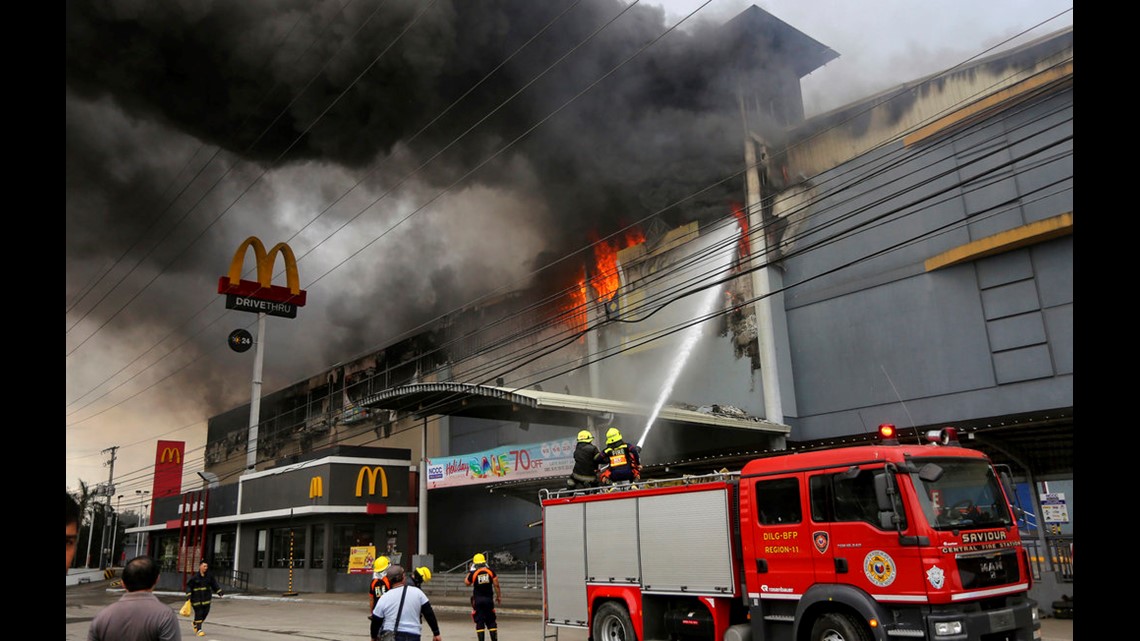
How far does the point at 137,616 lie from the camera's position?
4.23 m

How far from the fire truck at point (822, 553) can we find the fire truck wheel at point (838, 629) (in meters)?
0.02

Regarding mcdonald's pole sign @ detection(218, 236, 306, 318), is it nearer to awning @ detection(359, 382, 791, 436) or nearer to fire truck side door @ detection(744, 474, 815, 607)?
awning @ detection(359, 382, 791, 436)

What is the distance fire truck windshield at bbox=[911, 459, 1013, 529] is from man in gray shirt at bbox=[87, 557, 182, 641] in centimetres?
728

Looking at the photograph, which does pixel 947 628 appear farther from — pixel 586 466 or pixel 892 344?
pixel 892 344

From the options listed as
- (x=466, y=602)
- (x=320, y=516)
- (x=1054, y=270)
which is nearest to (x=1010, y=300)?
(x=1054, y=270)

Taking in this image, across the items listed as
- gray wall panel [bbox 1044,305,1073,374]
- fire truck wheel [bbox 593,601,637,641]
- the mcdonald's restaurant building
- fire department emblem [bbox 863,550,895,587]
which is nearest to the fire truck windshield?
fire department emblem [bbox 863,550,895,587]

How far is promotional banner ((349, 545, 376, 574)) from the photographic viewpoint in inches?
1224

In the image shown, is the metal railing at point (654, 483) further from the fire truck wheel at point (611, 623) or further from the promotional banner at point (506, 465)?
the promotional banner at point (506, 465)

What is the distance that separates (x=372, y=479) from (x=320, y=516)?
2.67 metres

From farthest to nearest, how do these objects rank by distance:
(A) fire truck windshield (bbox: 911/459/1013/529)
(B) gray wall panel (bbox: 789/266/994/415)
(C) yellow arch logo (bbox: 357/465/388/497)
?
(C) yellow arch logo (bbox: 357/465/388/497), (B) gray wall panel (bbox: 789/266/994/415), (A) fire truck windshield (bbox: 911/459/1013/529)

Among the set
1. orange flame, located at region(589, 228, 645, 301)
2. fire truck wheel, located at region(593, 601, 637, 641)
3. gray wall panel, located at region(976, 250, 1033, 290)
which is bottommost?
fire truck wheel, located at region(593, 601, 637, 641)

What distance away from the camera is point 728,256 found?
27.9 m

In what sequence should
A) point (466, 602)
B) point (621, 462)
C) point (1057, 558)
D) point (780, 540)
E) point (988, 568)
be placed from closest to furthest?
point (988, 568) < point (780, 540) < point (621, 462) < point (1057, 558) < point (466, 602)

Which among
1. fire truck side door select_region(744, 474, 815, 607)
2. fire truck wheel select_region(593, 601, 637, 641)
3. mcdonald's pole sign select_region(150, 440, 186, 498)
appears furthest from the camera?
mcdonald's pole sign select_region(150, 440, 186, 498)
